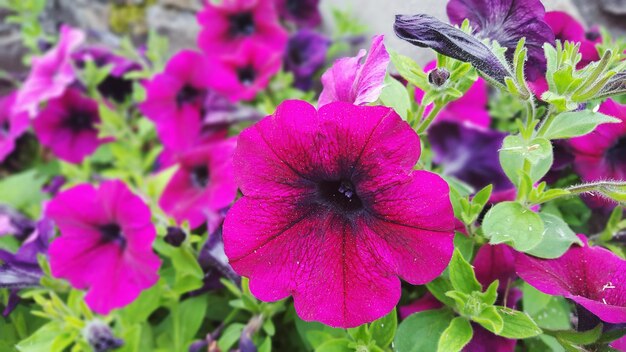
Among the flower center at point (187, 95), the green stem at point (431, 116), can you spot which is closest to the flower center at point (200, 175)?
the flower center at point (187, 95)

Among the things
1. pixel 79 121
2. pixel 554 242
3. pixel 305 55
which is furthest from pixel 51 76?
pixel 554 242

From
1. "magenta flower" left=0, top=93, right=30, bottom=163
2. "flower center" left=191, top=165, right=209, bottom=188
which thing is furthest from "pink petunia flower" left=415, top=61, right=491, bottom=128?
"magenta flower" left=0, top=93, right=30, bottom=163

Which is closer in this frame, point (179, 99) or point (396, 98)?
point (396, 98)

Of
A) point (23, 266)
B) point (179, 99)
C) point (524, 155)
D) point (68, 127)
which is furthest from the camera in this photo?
point (68, 127)

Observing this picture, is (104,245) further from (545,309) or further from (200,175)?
(545,309)

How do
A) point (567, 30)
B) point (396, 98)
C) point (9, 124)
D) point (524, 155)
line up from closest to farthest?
point (524, 155) → point (396, 98) → point (567, 30) → point (9, 124)

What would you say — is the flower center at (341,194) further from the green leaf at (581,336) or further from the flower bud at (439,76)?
the green leaf at (581,336)

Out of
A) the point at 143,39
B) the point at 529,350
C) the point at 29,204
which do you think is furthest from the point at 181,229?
the point at 143,39
